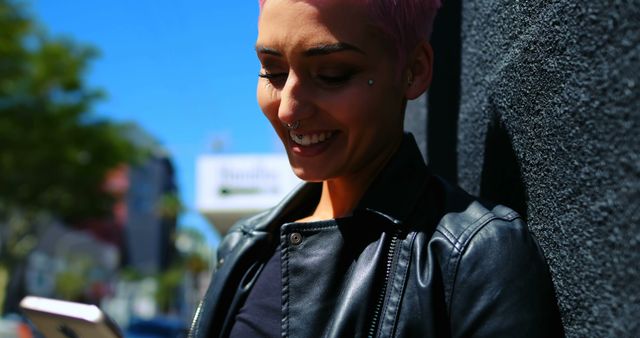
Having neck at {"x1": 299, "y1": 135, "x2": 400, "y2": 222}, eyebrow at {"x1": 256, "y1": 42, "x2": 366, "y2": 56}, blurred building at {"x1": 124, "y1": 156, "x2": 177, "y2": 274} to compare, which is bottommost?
blurred building at {"x1": 124, "y1": 156, "x2": 177, "y2": 274}

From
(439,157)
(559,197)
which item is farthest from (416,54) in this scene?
(439,157)

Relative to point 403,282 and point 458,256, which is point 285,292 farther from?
point 458,256

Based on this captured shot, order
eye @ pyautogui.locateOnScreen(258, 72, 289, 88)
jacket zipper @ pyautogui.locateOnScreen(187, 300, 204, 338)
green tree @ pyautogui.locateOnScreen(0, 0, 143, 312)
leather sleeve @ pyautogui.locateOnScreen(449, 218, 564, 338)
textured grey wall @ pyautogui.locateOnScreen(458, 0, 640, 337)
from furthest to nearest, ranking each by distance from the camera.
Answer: green tree @ pyautogui.locateOnScreen(0, 0, 143, 312) → jacket zipper @ pyautogui.locateOnScreen(187, 300, 204, 338) → eye @ pyautogui.locateOnScreen(258, 72, 289, 88) → leather sleeve @ pyautogui.locateOnScreen(449, 218, 564, 338) → textured grey wall @ pyautogui.locateOnScreen(458, 0, 640, 337)

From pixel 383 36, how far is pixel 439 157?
3.89ft

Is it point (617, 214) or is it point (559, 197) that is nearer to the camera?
point (617, 214)

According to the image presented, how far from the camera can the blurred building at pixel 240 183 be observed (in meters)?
13.0

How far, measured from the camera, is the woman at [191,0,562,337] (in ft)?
4.61

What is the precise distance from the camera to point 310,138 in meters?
1.69

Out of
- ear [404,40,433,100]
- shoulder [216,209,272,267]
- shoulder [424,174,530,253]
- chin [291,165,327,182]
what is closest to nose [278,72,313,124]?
chin [291,165,327,182]

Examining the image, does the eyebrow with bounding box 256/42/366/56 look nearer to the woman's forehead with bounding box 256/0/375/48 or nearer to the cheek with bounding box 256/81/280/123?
the woman's forehead with bounding box 256/0/375/48

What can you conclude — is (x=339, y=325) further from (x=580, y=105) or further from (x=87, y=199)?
(x=87, y=199)

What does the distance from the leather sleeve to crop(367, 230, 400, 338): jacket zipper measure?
15 centimetres

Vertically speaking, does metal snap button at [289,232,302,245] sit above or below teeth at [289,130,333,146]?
below

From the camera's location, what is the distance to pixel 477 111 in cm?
229
